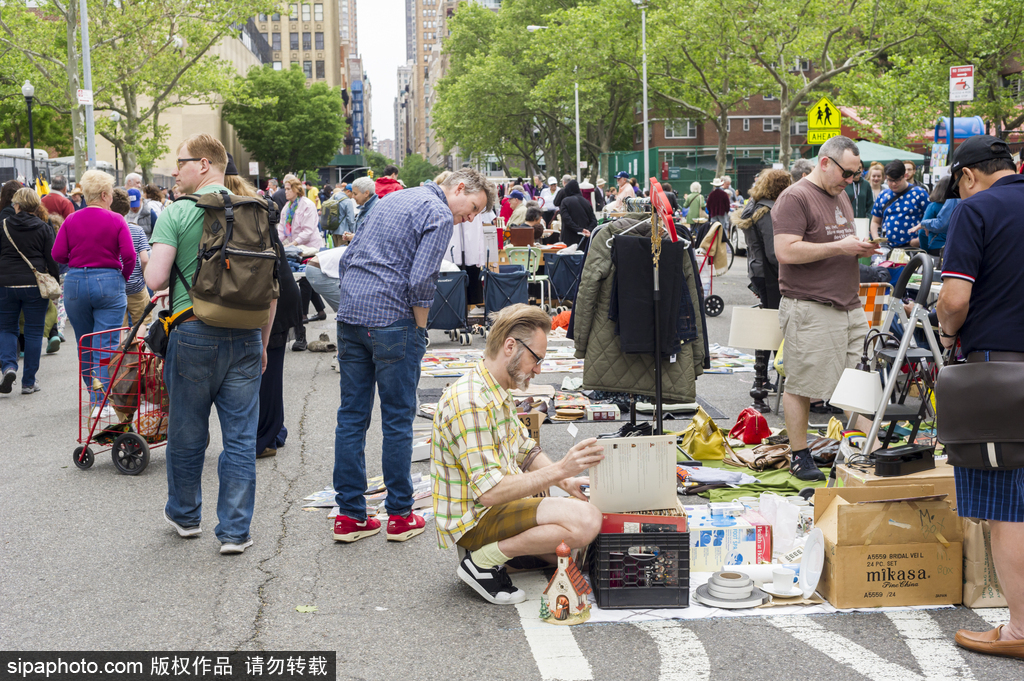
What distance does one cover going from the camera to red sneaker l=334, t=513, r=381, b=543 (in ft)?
18.1

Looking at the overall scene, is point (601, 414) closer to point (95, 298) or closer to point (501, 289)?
point (95, 298)

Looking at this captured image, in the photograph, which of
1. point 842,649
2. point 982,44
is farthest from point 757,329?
point 982,44

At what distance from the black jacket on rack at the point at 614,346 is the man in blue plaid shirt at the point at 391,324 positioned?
1628 millimetres

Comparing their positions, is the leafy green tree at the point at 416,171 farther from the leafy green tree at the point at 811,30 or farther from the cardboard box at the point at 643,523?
the cardboard box at the point at 643,523

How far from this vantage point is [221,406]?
5.36 meters

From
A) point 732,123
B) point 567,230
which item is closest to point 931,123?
point 567,230

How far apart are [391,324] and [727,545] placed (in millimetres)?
2093

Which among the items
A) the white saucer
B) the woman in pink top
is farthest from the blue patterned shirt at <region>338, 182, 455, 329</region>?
the woman in pink top

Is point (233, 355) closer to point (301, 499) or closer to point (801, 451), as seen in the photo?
point (301, 499)

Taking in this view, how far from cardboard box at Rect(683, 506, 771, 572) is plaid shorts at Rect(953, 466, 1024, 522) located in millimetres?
1104

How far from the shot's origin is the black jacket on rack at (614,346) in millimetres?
7031

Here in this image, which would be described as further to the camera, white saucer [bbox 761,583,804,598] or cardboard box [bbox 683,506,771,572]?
cardboard box [bbox 683,506,771,572]

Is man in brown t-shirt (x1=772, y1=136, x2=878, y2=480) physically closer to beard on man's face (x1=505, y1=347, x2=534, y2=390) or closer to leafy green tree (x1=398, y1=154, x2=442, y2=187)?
beard on man's face (x1=505, y1=347, x2=534, y2=390)

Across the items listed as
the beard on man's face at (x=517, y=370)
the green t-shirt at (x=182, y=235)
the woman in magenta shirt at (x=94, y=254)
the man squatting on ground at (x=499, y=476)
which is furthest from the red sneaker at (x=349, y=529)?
the woman in magenta shirt at (x=94, y=254)
